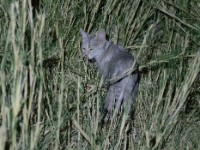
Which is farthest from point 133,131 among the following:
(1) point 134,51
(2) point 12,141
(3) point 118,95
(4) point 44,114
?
(2) point 12,141

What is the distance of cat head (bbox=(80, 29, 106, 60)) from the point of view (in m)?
2.98

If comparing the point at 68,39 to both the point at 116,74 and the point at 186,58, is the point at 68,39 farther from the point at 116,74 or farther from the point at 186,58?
the point at 186,58

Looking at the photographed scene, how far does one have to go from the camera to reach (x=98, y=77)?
9.64 feet

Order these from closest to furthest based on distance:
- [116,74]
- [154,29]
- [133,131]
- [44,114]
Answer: [44,114] < [133,131] < [116,74] < [154,29]

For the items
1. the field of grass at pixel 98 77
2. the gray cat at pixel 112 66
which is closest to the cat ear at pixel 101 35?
the gray cat at pixel 112 66

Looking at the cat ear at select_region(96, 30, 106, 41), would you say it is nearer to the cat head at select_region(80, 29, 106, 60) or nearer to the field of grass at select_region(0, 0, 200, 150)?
the cat head at select_region(80, 29, 106, 60)

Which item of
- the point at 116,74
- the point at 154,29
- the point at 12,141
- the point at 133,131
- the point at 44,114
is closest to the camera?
the point at 12,141

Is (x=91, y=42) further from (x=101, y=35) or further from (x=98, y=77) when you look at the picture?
(x=98, y=77)

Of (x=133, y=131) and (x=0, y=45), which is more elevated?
(x=0, y=45)

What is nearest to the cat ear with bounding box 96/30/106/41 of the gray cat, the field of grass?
the gray cat

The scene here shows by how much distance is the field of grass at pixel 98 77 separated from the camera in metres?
2.30

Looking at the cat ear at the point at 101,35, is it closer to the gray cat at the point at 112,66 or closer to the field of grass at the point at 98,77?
the gray cat at the point at 112,66

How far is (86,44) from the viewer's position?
2.98 metres

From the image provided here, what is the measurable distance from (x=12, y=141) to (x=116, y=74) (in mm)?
1160
